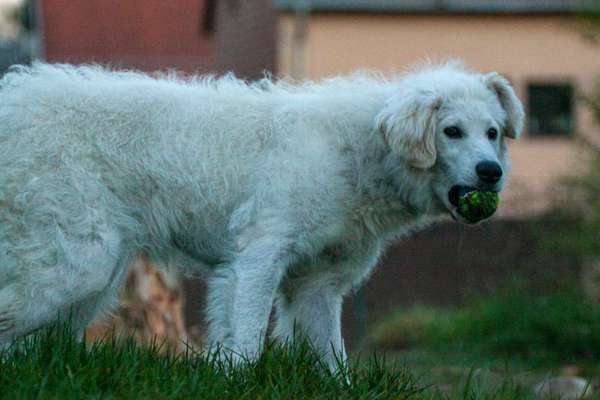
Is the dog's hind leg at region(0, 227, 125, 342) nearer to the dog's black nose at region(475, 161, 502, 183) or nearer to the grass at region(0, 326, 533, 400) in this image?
the grass at region(0, 326, 533, 400)

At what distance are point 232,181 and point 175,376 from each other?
1581 mm

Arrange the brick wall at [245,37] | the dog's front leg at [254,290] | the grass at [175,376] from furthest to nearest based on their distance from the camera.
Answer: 1. the brick wall at [245,37]
2. the dog's front leg at [254,290]
3. the grass at [175,376]

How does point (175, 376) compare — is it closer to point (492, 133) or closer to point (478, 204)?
point (478, 204)

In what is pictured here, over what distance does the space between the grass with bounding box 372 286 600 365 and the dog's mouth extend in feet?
23.1

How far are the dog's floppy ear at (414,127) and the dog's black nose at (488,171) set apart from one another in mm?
316

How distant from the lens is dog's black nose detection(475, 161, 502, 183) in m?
6.93

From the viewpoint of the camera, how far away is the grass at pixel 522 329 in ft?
46.3

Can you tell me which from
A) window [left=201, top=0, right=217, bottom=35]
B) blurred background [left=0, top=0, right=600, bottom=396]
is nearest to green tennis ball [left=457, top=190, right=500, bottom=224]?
blurred background [left=0, top=0, right=600, bottom=396]

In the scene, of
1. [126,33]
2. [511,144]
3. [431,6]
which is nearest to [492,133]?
[431,6]

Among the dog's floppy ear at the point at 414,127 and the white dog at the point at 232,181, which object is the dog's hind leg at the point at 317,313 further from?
the dog's floppy ear at the point at 414,127

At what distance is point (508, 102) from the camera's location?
7527 millimetres

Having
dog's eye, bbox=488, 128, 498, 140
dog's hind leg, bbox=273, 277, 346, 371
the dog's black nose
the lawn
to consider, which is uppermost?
dog's eye, bbox=488, 128, 498, 140

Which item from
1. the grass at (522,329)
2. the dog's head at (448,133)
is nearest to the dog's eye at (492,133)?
the dog's head at (448,133)

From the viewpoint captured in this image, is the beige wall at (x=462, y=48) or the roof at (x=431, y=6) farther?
the beige wall at (x=462, y=48)
